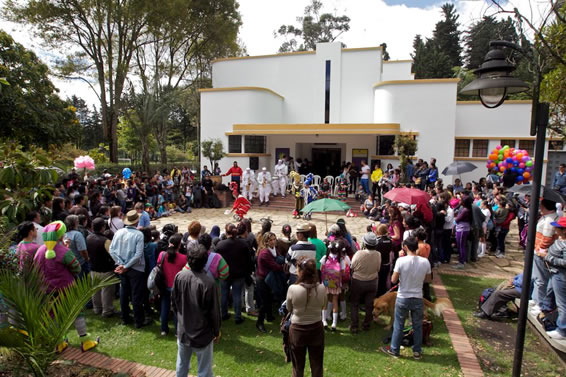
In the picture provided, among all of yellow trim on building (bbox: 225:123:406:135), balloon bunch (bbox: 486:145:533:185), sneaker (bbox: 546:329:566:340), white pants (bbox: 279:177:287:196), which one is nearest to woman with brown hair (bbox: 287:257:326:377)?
sneaker (bbox: 546:329:566:340)

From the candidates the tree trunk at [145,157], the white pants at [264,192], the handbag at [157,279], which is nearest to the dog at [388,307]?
the handbag at [157,279]

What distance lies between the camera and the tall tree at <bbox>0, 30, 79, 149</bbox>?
37.9 ft

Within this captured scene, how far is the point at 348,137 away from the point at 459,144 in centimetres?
560

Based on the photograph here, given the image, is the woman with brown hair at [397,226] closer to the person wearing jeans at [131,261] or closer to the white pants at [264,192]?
the person wearing jeans at [131,261]

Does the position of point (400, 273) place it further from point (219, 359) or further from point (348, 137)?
point (348, 137)

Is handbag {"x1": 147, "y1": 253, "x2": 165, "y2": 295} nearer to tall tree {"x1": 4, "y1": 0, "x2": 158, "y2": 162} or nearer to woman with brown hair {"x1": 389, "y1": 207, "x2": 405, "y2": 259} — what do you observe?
woman with brown hair {"x1": 389, "y1": 207, "x2": 405, "y2": 259}

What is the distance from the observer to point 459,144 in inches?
686

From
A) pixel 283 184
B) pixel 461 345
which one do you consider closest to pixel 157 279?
pixel 461 345

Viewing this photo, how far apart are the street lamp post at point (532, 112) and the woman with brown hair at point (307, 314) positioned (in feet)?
6.69

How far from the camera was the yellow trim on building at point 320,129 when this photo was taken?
16219mm

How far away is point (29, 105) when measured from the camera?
41.3 ft

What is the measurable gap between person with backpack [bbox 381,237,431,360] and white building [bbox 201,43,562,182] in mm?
11327

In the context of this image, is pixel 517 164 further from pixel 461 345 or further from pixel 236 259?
pixel 236 259

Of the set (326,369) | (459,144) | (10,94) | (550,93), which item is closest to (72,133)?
(10,94)
